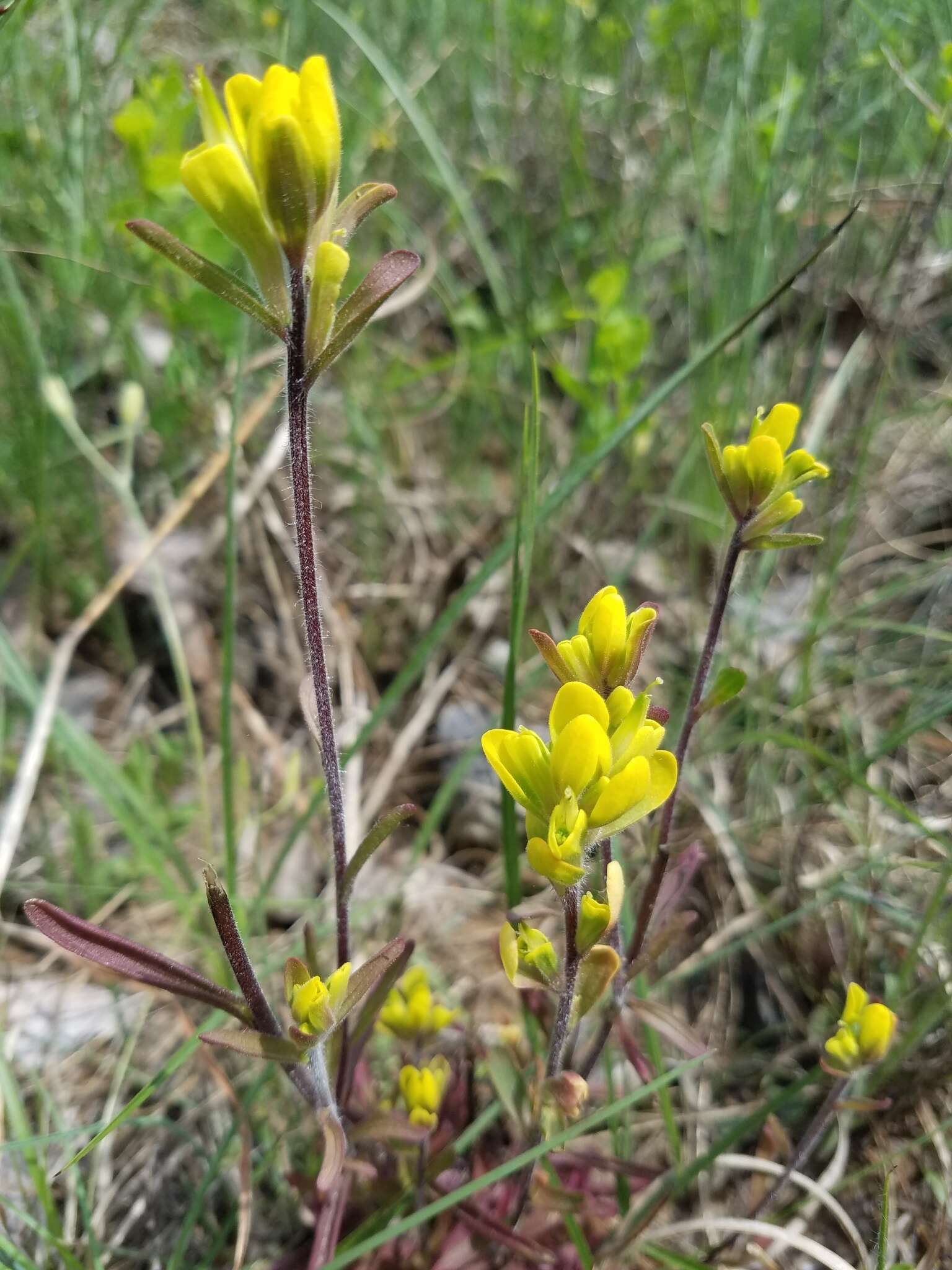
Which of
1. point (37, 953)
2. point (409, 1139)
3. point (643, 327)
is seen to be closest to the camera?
point (409, 1139)

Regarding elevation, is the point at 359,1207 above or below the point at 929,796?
below

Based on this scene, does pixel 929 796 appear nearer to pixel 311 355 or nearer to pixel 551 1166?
pixel 551 1166

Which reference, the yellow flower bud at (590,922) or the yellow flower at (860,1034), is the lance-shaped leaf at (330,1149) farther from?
the yellow flower at (860,1034)

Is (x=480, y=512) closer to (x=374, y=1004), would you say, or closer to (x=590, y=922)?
(x=374, y=1004)

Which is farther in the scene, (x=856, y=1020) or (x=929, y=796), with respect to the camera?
(x=929, y=796)

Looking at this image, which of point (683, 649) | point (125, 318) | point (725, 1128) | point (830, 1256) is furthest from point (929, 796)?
point (125, 318)

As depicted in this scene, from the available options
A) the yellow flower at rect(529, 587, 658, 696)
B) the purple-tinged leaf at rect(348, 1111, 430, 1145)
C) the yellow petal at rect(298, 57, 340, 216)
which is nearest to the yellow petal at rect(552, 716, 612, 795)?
the yellow flower at rect(529, 587, 658, 696)

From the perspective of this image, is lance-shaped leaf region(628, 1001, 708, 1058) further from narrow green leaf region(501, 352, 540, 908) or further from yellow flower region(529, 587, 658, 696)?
yellow flower region(529, 587, 658, 696)

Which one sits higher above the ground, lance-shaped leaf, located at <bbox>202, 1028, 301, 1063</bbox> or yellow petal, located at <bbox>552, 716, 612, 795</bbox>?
yellow petal, located at <bbox>552, 716, 612, 795</bbox>
